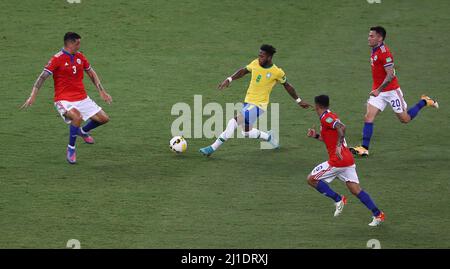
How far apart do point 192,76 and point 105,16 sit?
17.7 ft

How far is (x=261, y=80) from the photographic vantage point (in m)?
19.8

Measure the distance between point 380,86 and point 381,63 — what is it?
0.68 m

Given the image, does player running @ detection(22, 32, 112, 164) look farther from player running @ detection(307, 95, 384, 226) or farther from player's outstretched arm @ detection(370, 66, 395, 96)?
player's outstretched arm @ detection(370, 66, 395, 96)

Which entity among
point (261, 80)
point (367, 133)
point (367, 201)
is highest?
point (261, 80)

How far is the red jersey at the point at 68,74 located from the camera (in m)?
19.4

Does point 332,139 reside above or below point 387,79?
below

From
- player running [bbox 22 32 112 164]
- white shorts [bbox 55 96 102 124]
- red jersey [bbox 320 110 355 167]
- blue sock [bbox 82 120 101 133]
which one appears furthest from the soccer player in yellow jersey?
red jersey [bbox 320 110 355 167]

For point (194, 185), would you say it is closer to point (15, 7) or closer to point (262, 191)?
point (262, 191)

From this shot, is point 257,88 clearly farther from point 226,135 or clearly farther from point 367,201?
point 367,201

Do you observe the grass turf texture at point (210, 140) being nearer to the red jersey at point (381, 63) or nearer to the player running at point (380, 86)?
the player running at point (380, 86)

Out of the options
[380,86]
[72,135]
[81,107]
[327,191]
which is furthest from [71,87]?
[380,86]

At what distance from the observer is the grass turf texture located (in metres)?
16.3

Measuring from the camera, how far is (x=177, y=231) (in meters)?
16.1

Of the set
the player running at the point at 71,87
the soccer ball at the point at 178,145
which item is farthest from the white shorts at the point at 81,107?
the soccer ball at the point at 178,145
